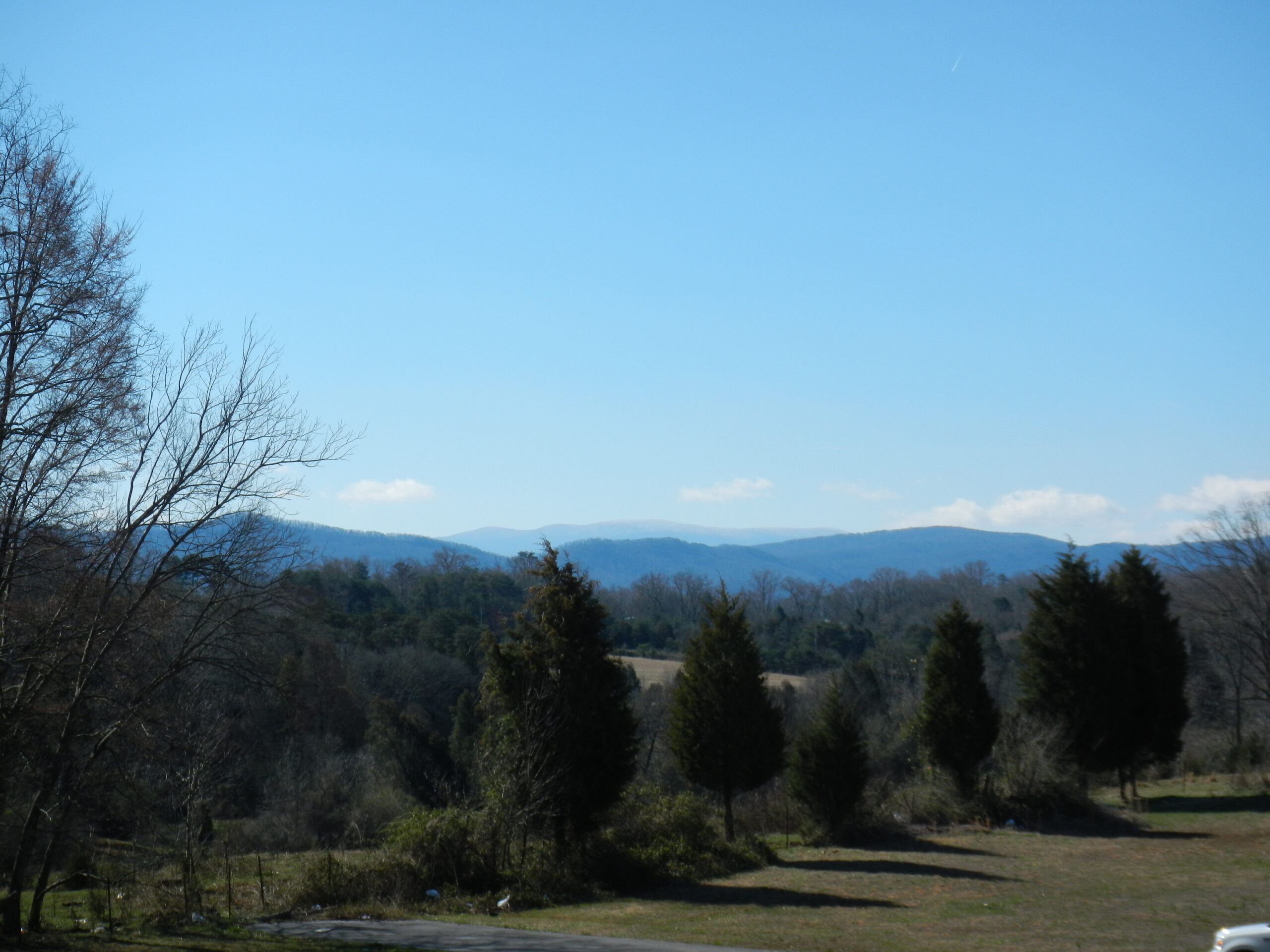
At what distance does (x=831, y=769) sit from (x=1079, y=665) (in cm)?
1083

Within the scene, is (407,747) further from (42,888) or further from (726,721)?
(42,888)

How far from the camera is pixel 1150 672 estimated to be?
1236 inches

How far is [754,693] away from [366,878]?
10448 millimetres

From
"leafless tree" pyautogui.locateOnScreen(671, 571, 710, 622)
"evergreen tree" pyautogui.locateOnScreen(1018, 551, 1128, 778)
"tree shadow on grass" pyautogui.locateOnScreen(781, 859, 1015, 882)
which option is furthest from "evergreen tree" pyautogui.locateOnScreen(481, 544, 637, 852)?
"leafless tree" pyautogui.locateOnScreen(671, 571, 710, 622)

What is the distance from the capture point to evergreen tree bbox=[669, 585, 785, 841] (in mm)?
24250

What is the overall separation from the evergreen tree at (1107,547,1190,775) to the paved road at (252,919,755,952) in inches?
898

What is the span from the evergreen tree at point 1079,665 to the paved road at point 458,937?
67.6ft

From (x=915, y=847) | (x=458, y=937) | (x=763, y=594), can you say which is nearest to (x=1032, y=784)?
(x=915, y=847)

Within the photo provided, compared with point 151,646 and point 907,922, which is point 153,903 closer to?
point 151,646

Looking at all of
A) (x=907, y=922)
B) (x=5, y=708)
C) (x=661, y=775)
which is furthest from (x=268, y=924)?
(x=661, y=775)

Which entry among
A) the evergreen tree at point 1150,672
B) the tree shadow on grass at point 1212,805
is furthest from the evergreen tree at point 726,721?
the evergreen tree at point 1150,672

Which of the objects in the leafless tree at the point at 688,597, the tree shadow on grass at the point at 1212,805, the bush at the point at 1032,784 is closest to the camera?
the bush at the point at 1032,784

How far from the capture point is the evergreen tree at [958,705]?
91.1ft

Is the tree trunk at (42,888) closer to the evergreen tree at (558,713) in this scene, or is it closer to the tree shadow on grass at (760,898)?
the evergreen tree at (558,713)
